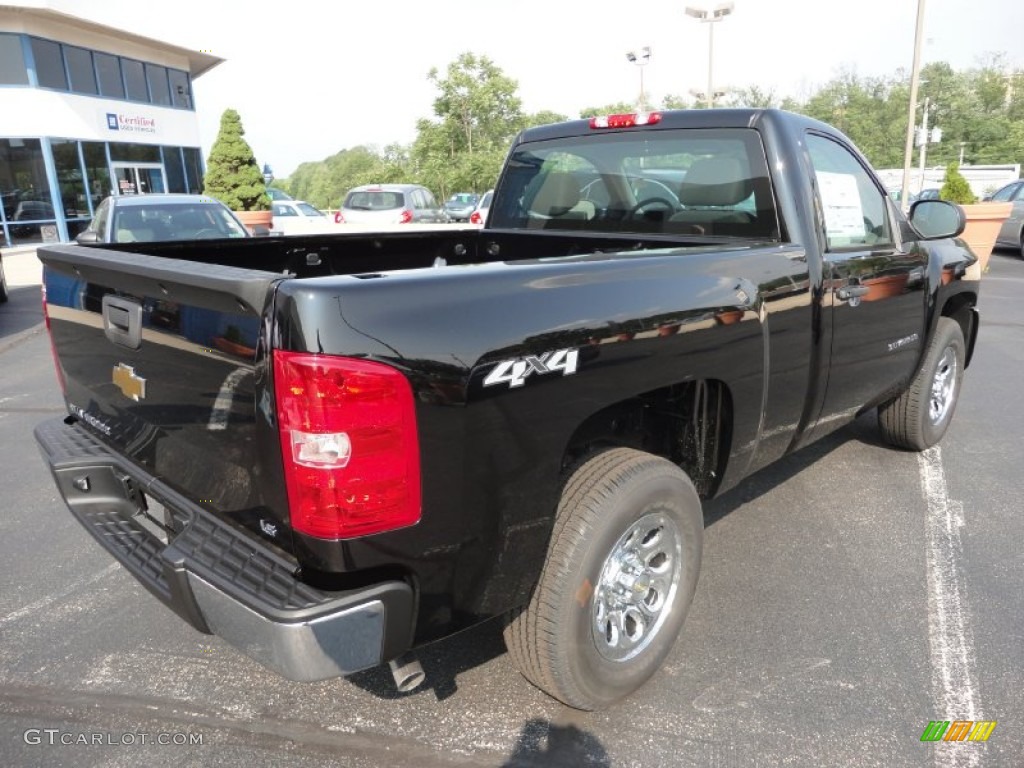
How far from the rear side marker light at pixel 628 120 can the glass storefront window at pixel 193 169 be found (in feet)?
86.5

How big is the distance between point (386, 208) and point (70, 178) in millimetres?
9979

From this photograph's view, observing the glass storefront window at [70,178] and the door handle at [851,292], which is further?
the glass storefront window at [70,178]

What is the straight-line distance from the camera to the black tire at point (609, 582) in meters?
2.25

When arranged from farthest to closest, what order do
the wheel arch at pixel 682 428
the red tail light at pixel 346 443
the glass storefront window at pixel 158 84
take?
1. the glass storefront window at pixel 158 84
2. the wheel arch at pixel 682 428
3. the red tail light at pixel 346 443

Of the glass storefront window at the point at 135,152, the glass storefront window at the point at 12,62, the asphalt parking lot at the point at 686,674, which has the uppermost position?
the glass storefront window at the point at 12,62

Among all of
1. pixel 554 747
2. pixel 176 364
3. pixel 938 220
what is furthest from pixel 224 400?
pixel 938 220

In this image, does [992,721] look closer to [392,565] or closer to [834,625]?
[834,625]

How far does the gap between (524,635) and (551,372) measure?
84 centimetres

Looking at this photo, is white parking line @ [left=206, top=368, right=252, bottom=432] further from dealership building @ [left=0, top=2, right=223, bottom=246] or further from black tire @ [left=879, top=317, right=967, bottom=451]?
dealership building @ [left=0, top=2, right=223, bottom=246]

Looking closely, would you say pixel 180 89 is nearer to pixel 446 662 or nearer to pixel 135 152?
pixel 135 152

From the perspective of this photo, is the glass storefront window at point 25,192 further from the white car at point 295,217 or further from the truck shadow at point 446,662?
the truck shadow at point 446,662

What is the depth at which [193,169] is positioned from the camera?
90.3 ft

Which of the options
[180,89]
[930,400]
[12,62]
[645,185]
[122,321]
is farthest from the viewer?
[180,89]

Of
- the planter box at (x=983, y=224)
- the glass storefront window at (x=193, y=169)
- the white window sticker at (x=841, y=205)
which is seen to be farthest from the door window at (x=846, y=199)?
the glass storefront window at (x=193, y=169)
